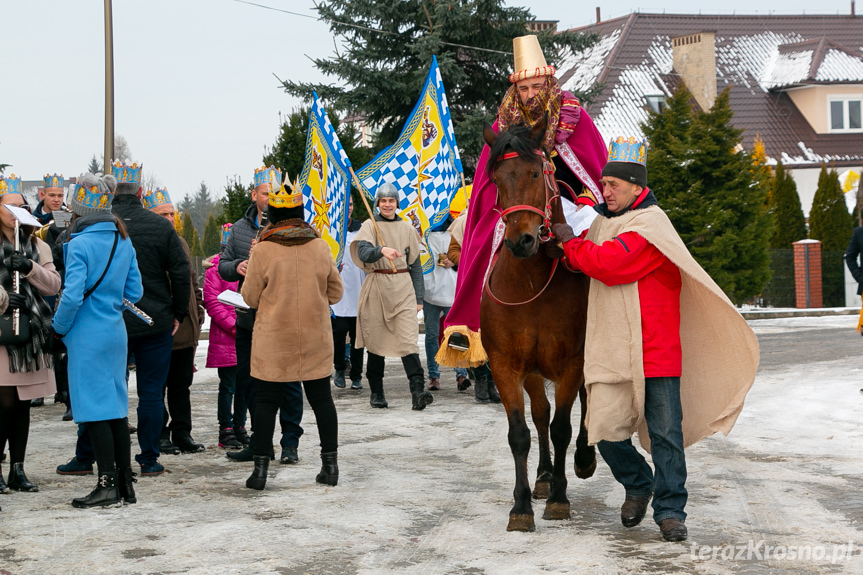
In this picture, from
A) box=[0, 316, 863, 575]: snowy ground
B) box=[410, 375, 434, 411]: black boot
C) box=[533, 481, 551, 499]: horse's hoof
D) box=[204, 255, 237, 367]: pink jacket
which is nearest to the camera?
box=[0, 316, 863, 575]: snowy ground

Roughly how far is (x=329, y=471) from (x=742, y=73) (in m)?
37.8

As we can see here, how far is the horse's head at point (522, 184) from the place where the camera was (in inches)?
213

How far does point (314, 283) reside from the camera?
716cm

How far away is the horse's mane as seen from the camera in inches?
222

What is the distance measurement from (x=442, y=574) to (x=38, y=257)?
3.84 m

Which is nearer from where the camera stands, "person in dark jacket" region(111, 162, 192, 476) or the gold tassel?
the gold tassel

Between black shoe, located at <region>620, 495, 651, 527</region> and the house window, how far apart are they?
37.8 meters

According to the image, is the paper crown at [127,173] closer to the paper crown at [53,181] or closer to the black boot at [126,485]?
the black boot at [126,485]

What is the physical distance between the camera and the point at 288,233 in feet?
23.4

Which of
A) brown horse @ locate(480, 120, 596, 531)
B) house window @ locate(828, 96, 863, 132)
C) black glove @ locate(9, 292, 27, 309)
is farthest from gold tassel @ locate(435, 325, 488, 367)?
house window @ locate(828, 96, 863, 132)

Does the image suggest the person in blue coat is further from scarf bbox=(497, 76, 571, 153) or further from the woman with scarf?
scarf bbox=(497, 76, 571, 153)

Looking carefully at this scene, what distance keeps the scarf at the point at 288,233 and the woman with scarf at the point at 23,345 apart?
1468mm

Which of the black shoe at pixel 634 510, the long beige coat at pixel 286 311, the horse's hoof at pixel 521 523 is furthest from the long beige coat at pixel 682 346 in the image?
the long beige coat at pixel 286 311

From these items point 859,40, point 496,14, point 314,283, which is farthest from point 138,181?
point 859,40
